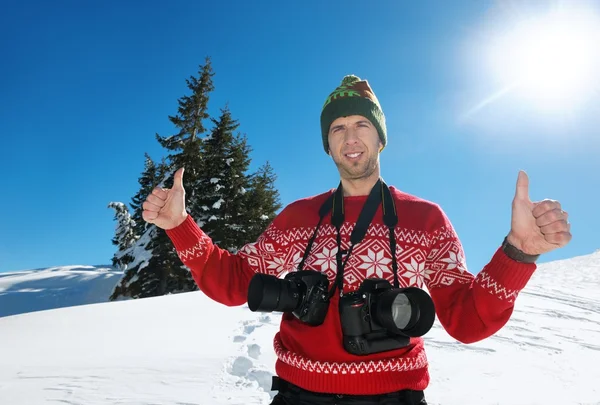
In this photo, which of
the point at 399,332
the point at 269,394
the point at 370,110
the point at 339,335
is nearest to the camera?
the point at 399,332


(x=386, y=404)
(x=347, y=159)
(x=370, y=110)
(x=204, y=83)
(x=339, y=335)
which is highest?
(x=204, y=83)

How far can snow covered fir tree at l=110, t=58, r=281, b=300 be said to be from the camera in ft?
61.2

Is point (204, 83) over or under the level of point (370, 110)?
over

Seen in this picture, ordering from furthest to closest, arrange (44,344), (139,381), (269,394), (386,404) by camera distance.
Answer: (44,344)
(139,381)
(269,394)
(386,404)

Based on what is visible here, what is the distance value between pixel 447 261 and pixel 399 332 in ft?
1.94

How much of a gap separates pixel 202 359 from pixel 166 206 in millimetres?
3152

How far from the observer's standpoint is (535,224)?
5.39 ft

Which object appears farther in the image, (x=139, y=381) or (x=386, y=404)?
(x=139, y=381)

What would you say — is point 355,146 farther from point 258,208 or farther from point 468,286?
point 258,208

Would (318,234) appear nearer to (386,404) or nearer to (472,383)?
(386,404)

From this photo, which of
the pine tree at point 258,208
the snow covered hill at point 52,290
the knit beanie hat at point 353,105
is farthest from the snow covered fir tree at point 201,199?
the knit beanie hat at point 353,105

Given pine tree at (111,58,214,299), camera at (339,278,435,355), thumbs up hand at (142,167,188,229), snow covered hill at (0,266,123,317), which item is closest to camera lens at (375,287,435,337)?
camera at (339,278,435,355)

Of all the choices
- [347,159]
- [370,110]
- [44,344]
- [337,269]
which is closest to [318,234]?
[337,269]

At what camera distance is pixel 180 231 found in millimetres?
2252
